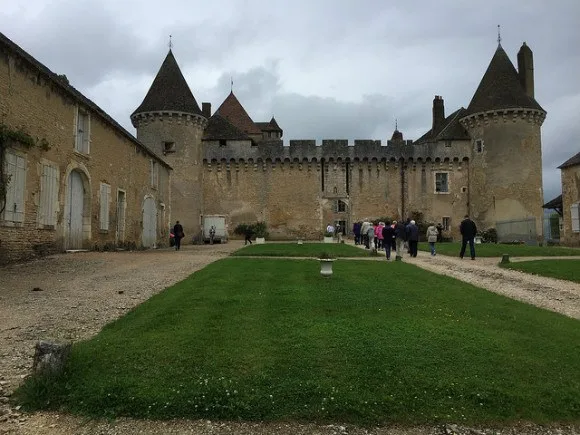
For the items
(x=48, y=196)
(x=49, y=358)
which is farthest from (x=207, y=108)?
(x=49, y=358)

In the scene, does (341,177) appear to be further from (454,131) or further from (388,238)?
(388,238)

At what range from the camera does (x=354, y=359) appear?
5070mm

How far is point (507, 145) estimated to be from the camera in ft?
111

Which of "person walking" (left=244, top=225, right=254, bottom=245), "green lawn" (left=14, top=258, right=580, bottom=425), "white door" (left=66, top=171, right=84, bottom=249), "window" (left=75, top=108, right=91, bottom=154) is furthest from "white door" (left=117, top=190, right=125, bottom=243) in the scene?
"green lawn" (left=14, top=258, right=580, bottom=425)

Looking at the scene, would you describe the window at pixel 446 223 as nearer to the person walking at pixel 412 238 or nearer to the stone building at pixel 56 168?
the person walking at pixel 412 238

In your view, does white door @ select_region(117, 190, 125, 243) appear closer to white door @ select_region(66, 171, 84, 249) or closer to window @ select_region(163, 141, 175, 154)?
white door @ select_region(66, 171, 84, 249)

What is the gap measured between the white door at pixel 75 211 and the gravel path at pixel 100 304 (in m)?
1.25

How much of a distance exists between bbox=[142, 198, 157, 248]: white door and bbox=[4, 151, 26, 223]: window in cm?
1067

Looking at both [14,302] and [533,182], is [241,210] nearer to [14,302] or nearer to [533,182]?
[533,182]

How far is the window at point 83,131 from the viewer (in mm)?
16450

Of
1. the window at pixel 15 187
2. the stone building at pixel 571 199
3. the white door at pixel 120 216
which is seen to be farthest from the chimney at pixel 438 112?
the window at pixel 15 187

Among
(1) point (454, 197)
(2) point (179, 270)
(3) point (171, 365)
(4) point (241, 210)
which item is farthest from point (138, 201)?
(1) point (454, 197)

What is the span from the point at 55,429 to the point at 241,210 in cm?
3352

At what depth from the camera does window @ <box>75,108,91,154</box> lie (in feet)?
54.0
